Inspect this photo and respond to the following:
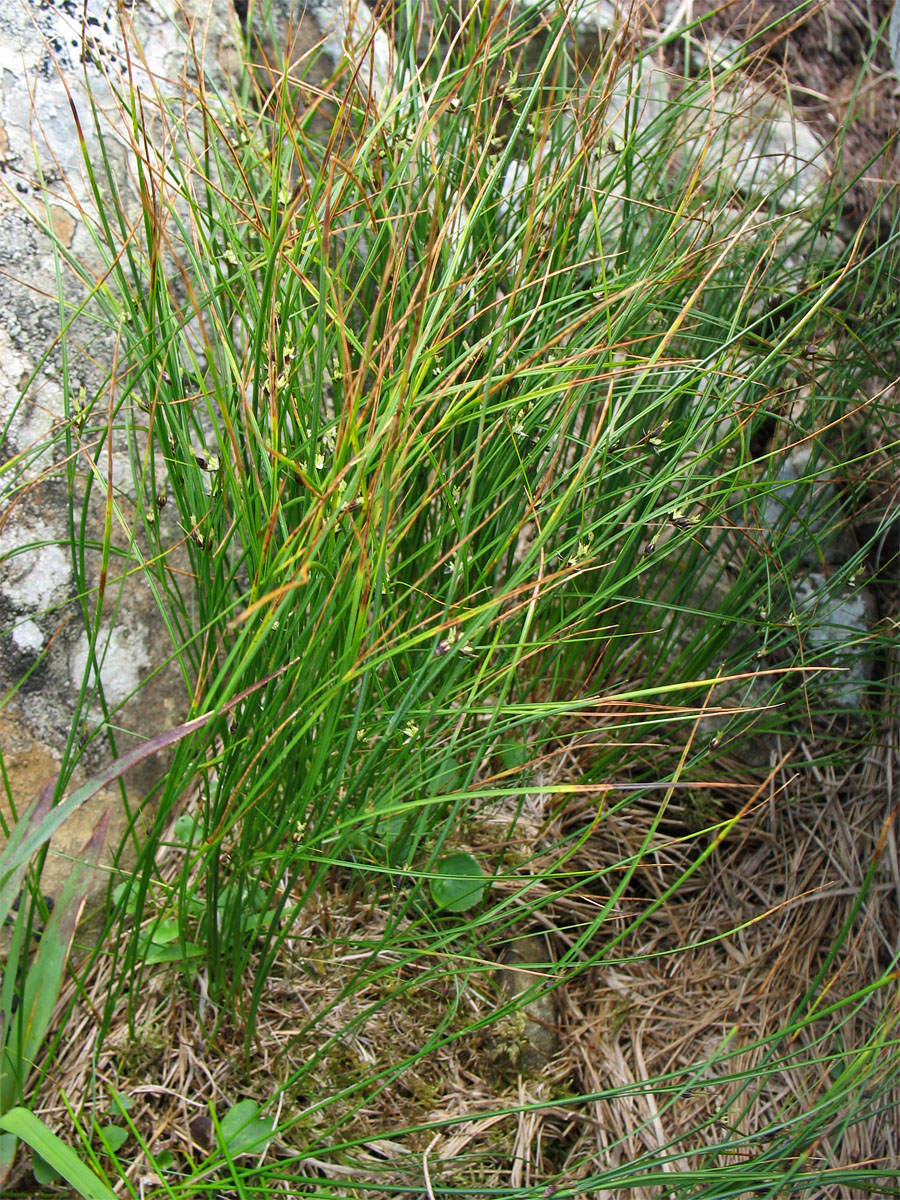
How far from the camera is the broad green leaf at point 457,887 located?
42.4 inches

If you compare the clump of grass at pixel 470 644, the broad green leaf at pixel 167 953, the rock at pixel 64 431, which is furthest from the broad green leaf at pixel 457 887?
the rock at pixel 64 431

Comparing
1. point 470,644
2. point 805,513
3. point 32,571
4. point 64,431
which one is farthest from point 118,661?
point 805,513

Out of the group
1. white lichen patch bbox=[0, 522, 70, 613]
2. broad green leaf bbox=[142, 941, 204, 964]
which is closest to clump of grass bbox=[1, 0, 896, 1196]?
broad green leaf bbox=[142, 941, 204, 964]

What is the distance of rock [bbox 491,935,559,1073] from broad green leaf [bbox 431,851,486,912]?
87 millimetres

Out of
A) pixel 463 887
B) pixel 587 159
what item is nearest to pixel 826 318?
pixel 587 159

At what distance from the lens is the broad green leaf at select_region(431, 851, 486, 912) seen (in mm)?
1077

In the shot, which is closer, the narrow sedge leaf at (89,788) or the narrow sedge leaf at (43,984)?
the narrow sedge leaf at (89,788)

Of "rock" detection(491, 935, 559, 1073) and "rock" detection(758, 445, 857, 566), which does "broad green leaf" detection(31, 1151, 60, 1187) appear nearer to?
"rock" detection(491, 935, 559, 1073)

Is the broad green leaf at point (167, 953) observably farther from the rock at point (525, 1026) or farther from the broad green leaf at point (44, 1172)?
the rock at point (525, 1026)

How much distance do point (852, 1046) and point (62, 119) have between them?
5.48 feet

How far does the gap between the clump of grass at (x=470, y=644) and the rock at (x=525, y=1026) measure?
0.03 metres

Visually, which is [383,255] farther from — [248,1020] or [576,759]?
[248,1020]

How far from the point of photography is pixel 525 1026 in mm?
1119

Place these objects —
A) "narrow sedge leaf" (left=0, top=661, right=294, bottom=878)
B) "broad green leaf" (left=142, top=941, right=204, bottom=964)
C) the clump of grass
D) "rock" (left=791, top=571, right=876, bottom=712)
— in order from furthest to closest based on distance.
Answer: "rock" (left=791, top=571, right=876, bottom=712), "broad green leaf" (left=142, top=941, right=204, bottom=964), the clump of grass, "narrow sedge leaf" (left=0, top=661, right=294, bottom=878)
